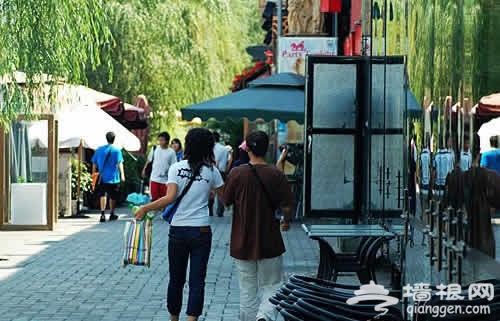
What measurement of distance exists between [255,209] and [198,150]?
620 millimetres

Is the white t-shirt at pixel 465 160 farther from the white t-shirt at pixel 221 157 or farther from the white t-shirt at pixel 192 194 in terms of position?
the white t-shirt at pixel 221 157

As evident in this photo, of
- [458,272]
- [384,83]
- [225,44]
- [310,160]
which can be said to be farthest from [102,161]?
[458,272]

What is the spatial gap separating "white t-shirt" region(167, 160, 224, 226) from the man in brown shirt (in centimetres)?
17

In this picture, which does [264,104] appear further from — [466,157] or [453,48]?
[466,157]

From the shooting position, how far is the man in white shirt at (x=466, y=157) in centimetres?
508

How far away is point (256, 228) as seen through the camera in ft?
31.6

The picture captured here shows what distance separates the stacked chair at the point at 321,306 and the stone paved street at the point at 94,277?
4.45 metres

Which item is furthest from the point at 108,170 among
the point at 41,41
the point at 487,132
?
the point at 487,132

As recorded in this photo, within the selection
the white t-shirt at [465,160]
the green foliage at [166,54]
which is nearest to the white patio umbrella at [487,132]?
the white t-shirt at [465,160]

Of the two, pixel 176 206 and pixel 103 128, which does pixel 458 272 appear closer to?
pixel 176 206

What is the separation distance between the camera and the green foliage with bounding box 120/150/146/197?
31.7m

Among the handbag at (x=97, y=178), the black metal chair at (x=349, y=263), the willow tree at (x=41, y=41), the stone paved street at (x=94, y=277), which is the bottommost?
the stone paved street at (x=94, y=277)

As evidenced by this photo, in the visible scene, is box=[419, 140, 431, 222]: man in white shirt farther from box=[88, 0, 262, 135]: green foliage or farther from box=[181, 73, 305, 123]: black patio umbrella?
box=[88, 0, 262, 135]: green foliage

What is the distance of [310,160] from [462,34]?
1002 centimetres
